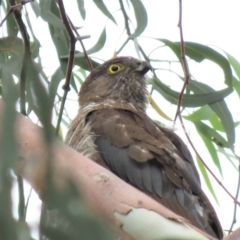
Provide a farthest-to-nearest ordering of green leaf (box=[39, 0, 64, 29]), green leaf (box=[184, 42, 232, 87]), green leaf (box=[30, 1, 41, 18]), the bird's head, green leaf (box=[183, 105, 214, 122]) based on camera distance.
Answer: the bird's head
green leaf (box=[183, 105, 214, 122])
green leaf (box=[184, 42, 232, 87])
green leaf (box=[30, 1, 41, 18])
green leaf (box=[39, 0, 64, 29])

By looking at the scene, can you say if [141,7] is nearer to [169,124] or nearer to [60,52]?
[60,52]

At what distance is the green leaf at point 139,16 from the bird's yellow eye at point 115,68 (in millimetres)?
789

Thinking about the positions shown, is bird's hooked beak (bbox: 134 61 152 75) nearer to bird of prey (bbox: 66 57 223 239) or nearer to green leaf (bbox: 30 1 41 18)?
bird of prey (bbox: 66 57 223 239)

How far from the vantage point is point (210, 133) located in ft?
10.4

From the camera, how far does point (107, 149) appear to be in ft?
8.86

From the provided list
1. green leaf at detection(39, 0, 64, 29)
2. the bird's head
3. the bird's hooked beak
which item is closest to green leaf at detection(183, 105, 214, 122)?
the bird's hooked beak

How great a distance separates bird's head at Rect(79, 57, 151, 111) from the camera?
3.54 metres

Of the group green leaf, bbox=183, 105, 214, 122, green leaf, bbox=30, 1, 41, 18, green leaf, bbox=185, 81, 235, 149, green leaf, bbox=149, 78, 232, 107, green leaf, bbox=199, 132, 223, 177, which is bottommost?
green leaf, bbox=199, 132, 223, 177

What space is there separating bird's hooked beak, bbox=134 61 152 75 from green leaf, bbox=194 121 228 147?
1.26 ft

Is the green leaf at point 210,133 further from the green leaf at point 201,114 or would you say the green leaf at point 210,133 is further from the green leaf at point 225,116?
the green leaf at point 225,116

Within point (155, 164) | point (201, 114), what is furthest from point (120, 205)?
point (201, 114)

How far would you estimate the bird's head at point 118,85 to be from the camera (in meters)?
3.54

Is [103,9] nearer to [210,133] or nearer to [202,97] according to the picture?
[202,97]

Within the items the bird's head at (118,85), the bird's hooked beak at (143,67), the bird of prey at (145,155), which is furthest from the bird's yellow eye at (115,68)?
the bird of prey at (145,155)
